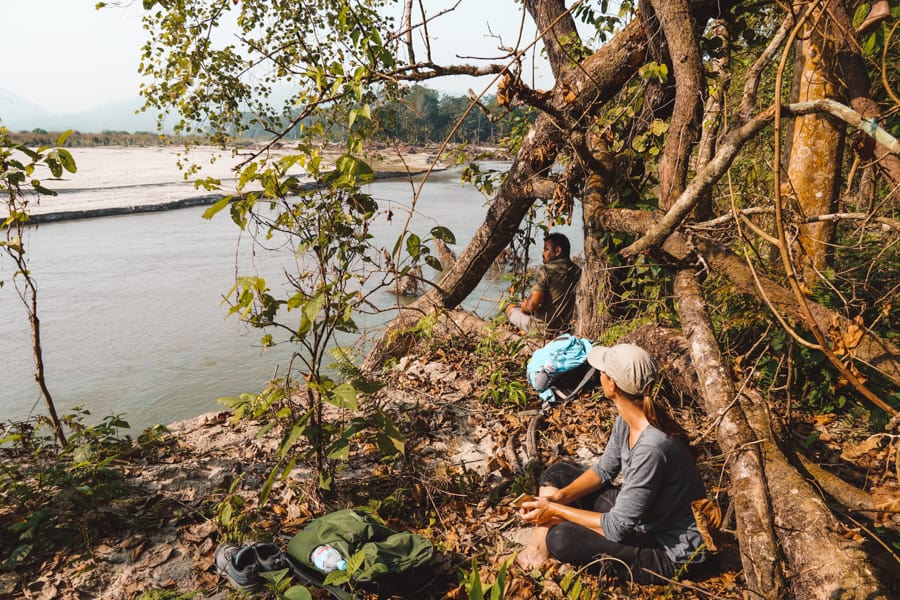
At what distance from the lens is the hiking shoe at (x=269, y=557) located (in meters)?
2.62

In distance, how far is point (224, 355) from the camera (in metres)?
8.38

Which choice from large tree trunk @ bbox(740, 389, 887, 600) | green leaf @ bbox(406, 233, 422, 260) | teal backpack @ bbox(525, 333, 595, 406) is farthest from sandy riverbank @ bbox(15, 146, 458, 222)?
large tree trunk @ bbox(740, 389, 887, 600)

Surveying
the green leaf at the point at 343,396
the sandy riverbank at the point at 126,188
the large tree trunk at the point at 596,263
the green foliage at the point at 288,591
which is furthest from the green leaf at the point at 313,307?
the sandy riverbank at the point at 126,188

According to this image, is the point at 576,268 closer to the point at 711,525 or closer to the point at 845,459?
the point at 845,459

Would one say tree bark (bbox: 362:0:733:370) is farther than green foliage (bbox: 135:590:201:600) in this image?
Yes

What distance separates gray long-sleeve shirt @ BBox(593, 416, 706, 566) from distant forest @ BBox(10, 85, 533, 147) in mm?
1923

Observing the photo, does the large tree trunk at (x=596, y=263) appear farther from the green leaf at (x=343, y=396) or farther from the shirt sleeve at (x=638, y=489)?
the green leaf at (x=343, y=396)

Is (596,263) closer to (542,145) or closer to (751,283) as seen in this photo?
(542,145)

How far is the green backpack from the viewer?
2543 mm

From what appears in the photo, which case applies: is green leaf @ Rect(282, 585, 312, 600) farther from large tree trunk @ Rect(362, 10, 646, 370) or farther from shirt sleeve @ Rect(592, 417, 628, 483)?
large tree trunk @ Rect(362, 10, 646, 370)

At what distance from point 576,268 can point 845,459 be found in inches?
116

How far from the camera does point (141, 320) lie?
969 centimetres

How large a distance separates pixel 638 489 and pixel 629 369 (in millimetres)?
568

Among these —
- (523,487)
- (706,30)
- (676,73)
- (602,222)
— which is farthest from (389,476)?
(706,30)
